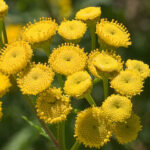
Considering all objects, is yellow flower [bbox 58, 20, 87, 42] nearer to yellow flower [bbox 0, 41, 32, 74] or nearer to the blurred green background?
yellow flower [bbox 0, 41, 32, 74]

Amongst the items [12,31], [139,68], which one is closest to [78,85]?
[139,68]

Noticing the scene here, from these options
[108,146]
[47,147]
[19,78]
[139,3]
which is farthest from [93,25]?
[139,3]

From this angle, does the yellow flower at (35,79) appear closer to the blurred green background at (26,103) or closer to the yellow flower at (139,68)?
the yellow flower at (139,68)

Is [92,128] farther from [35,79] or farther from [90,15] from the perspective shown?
[90,15]

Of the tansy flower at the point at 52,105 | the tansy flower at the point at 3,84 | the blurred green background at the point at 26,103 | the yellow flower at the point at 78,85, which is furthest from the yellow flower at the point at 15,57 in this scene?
the blurred green background at the point at 26,103

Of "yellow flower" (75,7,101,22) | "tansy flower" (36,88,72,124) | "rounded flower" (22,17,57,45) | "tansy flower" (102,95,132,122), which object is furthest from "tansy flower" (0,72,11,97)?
"yellow flower" (75,7,101,22)
